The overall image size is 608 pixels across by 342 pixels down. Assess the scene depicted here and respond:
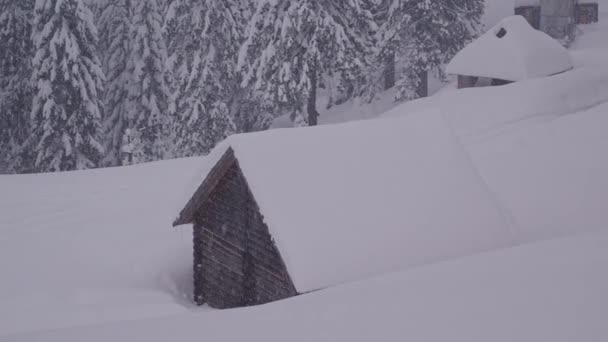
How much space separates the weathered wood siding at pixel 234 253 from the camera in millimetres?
9812

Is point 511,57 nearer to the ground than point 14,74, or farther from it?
farther from it

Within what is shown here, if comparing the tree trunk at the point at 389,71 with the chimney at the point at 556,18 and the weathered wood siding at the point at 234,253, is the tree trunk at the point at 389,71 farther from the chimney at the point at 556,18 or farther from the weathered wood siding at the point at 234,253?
the weathered wood siding at the point at 234,253

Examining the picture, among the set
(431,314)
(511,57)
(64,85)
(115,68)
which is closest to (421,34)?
(511,57)

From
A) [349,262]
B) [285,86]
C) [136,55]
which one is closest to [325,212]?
[349,262]

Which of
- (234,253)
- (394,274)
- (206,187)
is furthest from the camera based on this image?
(234,253)

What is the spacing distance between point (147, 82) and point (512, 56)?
58.7 feet

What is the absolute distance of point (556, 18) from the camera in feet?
115

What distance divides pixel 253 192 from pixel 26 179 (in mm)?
14567

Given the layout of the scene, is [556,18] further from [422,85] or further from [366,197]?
[366,197]

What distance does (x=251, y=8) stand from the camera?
29828mm

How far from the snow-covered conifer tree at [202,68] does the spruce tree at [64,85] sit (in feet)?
12.4

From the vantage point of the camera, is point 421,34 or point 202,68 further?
point 421,34

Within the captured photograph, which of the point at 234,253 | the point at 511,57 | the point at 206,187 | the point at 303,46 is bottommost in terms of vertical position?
the point at 234,253

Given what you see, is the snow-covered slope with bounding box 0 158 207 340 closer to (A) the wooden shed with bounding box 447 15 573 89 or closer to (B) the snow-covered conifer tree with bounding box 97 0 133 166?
(B) the snow-covered conifer tree with bounding box 97 0 133 166
